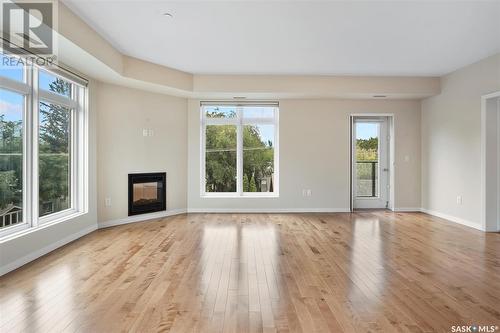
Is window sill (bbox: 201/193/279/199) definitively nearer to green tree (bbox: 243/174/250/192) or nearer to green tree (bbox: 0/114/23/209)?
green tree (bbox: 243/174/250/192)

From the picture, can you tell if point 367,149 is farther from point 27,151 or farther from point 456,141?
point 27,151

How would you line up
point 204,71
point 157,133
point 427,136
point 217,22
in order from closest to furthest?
point 217,22, point 204,71, point 157,133, point 427,136

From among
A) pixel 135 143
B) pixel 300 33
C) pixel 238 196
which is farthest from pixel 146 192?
pixel 300 33

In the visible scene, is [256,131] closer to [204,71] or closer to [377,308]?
[204,71]

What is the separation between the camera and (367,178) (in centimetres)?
689

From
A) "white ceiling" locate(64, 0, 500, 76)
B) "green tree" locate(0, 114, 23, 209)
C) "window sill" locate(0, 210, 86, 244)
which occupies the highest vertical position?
"white ceiling" locate(64, 0, 500, 76)

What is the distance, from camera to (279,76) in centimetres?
579

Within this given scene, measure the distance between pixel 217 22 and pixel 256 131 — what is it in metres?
3.25

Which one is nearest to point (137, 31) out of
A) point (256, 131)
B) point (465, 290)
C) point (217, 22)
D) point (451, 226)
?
point (217, 22)

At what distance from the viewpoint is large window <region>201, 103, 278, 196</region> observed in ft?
21.5

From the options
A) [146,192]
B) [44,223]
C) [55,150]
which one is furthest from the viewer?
[146,192]

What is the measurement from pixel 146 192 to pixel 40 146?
2.20 metres

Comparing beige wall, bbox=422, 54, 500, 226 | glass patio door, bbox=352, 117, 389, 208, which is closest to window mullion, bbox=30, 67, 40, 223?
glass patio door, bbox=352, 117, 389, 208

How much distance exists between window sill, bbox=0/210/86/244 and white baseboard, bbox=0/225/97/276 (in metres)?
0.24
